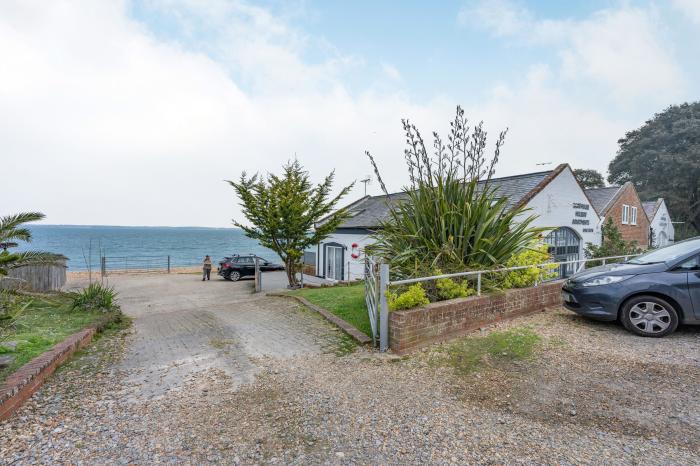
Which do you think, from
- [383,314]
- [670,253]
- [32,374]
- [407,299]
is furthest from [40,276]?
[670,253]

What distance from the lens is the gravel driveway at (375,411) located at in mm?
2652

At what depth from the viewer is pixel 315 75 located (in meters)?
11.2

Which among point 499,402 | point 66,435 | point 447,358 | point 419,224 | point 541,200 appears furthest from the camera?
point 541,200

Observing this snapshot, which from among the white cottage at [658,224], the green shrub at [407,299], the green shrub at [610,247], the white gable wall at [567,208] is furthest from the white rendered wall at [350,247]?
the white cottage at [658,224]

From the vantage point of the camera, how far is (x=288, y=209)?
1276 cm

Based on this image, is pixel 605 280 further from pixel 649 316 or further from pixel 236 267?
pixel 236 267

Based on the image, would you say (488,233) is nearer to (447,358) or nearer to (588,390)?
(447,358)

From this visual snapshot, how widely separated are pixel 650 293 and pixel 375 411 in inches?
194

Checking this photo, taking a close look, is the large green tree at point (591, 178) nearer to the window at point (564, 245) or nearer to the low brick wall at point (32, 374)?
the window at point (564, 245)

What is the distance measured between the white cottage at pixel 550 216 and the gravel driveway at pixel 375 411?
6950 millimetres

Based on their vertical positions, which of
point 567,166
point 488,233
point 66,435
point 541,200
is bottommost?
point 66,435

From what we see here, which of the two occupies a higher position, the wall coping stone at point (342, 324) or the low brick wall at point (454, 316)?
the low brick wall at point (454, 316)

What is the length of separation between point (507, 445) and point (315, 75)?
11.1 metres

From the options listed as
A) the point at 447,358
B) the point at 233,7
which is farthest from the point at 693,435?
the point at 233,7
